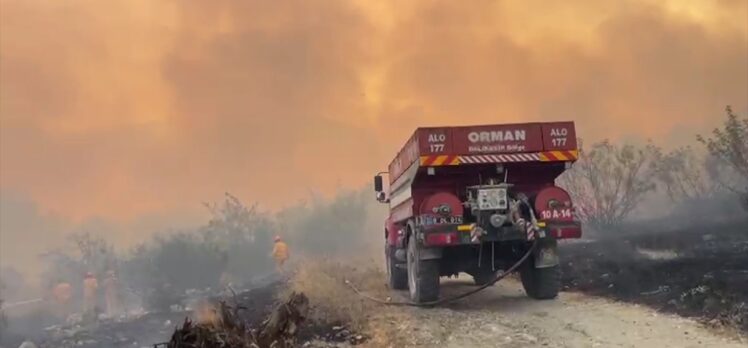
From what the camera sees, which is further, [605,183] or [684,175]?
[684,175]

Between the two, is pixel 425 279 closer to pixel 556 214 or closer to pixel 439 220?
pixel 439 220

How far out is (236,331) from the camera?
489 cm

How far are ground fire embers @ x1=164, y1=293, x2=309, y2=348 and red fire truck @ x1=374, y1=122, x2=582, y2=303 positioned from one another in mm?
3893

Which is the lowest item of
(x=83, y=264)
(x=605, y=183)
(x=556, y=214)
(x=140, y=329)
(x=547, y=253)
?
(x=140, y=329)

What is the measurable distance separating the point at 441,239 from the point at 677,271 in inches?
184

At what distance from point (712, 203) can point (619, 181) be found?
4.52m

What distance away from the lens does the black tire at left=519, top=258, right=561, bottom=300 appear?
33.3 ft

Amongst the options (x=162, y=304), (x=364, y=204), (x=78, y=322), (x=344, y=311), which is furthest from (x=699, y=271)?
(x=364, y=204)

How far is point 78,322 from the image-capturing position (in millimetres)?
18672

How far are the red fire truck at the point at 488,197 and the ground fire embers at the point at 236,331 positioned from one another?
389 centimetres

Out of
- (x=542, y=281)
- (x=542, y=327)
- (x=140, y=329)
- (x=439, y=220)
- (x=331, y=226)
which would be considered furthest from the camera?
(x=331, y=226)

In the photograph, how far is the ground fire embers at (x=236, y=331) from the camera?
14.5 ft

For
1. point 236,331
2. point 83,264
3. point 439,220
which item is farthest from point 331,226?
point 236,331

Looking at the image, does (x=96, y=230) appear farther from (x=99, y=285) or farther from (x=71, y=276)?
(x=99, y=285)
